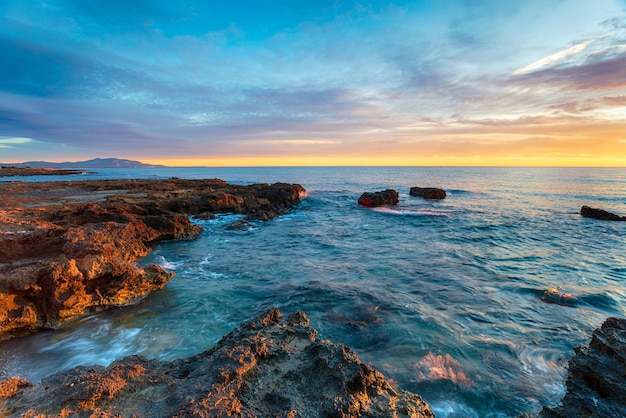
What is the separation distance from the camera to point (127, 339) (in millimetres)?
8461

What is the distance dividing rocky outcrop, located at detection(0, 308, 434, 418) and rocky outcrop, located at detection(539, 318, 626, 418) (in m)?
2.81

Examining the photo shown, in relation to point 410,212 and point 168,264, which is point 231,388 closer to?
point 168,264

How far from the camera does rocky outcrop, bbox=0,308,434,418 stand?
3.91 meters

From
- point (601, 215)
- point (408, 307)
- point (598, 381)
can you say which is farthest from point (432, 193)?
point (598, 381)

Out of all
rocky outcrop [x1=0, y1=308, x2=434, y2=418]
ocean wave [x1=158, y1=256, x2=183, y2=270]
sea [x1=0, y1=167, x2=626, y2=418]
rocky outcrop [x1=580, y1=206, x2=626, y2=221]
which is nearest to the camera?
rocky outcrop [x1=0, y1=308, x2=434, y2=418]

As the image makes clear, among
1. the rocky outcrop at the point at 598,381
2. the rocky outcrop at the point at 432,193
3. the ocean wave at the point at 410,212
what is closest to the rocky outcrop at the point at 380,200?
the ocean wave at the point at 410,212

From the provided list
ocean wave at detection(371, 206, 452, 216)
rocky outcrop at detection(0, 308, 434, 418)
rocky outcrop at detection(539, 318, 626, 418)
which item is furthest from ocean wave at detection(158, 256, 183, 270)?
ocean wave at detection(371, 206, 452, 216)

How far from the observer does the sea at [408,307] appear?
23.9ft

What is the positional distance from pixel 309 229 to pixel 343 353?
20345mm

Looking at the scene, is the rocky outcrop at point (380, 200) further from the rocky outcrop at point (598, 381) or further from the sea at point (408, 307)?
the rocky outcrop at point (598, 381)

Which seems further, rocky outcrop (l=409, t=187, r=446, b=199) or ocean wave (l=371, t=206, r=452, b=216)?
rocky outcrop (l=409, t=187, r=446, b=199)

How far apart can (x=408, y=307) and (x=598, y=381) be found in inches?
215

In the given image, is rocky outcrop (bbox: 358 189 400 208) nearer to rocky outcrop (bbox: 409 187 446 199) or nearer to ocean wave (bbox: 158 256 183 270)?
rocky outcrop (bbox: 409 187 446 199)

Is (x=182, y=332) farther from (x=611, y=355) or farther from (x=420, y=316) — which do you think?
(x=611, y=355)
